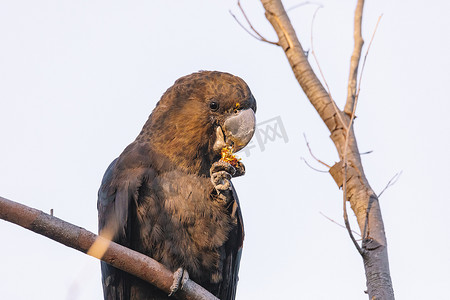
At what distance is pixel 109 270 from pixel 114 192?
2.12 ft

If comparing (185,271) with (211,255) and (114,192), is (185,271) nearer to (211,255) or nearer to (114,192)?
(211,255)

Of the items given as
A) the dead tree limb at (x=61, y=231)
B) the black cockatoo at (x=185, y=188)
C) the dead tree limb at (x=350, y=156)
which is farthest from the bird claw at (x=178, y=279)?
the dead tree limb at (x=350, y=156)

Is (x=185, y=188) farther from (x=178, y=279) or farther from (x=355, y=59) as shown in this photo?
(x=355, y=59)

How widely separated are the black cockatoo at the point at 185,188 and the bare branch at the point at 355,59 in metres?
0.83

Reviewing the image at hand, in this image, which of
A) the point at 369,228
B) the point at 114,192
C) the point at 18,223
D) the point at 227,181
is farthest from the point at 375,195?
the point at 18,223

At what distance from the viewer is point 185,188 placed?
4605 millimetres

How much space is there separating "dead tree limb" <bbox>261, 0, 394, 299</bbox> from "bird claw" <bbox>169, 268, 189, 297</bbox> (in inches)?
51.0

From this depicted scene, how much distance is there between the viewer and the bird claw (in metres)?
3.99

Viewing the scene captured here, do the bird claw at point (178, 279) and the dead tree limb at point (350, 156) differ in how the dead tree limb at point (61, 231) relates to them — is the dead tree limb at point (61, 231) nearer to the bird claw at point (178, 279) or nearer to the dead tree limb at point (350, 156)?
the bird claw at point (178, 279)

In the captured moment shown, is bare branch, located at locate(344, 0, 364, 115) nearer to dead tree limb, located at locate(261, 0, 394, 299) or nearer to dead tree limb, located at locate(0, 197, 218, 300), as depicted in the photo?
dead tree limb, located at locate(261, 0, 394, 299)

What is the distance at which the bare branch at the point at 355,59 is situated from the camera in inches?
189

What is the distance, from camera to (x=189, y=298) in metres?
3.92

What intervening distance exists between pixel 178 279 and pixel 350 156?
1623 mm

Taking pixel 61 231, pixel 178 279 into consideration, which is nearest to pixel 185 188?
pixel 178 279
